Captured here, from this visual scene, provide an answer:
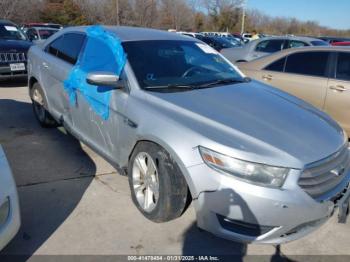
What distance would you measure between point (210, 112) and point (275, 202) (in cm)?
87

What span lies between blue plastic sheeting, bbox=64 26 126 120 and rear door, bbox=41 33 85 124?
146 mm

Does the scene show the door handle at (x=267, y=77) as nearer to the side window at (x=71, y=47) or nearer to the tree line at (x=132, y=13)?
the side window at (x=71, y=47)

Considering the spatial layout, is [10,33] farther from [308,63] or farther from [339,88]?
[339,88]

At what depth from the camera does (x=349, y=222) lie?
3.03 m

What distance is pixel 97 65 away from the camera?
11.4 ft

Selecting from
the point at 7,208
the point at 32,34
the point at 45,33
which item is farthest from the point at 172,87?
the point at 32,34

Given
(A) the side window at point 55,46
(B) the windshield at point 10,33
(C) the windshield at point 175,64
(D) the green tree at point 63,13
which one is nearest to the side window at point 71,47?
(A) the side window at point 55,46

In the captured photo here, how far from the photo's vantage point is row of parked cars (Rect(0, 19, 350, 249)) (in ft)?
7.42

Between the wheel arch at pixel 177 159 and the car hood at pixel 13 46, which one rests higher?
the car hood at pixel 13 46

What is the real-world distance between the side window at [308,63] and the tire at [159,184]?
3315 millimetres

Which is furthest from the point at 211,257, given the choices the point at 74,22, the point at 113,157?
the point at 74,22

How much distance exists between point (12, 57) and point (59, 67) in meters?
4.67

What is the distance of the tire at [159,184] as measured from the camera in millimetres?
2566

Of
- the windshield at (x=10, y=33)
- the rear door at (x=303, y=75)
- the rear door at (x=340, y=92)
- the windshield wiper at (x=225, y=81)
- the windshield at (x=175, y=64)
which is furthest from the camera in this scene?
the windshield at (x=10, y=33)
